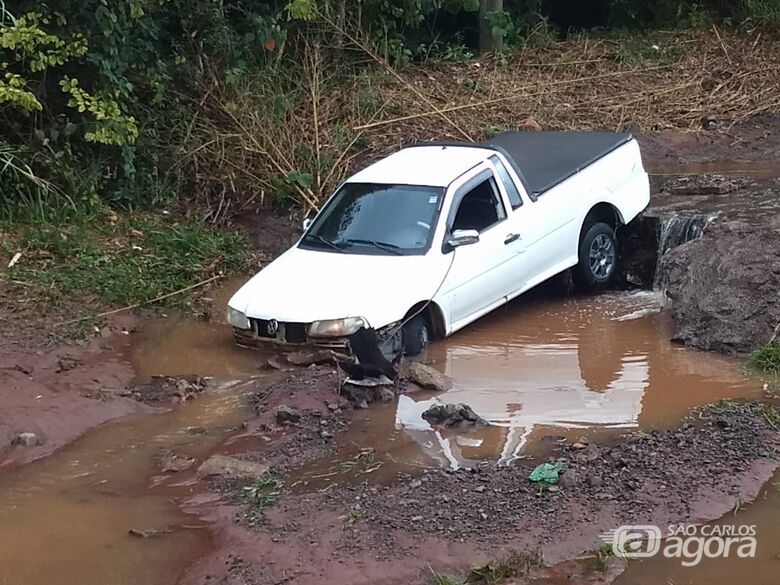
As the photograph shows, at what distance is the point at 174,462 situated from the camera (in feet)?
23.0

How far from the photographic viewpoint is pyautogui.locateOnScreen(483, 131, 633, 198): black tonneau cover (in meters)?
10.3

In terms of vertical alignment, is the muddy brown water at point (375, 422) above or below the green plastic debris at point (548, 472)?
below

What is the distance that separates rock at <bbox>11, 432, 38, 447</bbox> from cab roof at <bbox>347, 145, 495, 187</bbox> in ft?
13.0

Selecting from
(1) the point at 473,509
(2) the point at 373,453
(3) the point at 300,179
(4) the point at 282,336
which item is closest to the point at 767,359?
(2) the point at 373,453

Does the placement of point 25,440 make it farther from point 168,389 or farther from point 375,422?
point 375,422

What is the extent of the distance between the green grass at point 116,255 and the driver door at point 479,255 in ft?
11.3

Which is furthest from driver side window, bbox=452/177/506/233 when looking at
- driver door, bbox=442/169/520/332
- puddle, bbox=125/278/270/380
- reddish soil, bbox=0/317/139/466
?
reddish soil, bbox=0/317/139/466

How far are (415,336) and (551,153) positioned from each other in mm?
3173

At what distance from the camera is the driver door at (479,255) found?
9.17 meters

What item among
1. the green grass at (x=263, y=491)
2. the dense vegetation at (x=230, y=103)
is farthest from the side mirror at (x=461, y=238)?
the dense vegetation at (x=230, y=103)

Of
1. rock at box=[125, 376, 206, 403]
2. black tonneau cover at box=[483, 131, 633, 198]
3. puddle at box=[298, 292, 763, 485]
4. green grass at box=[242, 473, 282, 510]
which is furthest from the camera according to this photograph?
black tonneau cover at box=[483, 131, 633, 198]

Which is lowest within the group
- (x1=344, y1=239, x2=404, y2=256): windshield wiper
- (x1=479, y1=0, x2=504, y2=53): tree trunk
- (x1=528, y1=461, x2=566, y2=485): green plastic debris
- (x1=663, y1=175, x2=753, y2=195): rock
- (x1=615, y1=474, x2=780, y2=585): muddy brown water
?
(x1=615, y1=474, x2=780, y2=585): muddy brown water

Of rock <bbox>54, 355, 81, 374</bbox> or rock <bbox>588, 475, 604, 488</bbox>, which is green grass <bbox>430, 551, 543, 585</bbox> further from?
rock <bbox>54, 355, 81, 374</bbox>

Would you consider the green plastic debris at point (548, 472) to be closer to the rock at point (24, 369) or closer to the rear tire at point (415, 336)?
the rear tire at point (415, 336)
